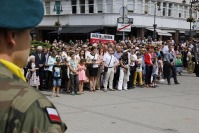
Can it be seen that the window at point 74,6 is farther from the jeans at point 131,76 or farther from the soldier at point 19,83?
the soldier at point 19,83

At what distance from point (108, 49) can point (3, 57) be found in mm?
13759

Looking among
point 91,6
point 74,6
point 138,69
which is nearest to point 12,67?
point 138,69

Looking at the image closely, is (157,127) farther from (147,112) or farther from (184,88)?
(184,88)

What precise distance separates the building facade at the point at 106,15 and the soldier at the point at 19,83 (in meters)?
42.1

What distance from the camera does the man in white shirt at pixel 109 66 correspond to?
14883mm

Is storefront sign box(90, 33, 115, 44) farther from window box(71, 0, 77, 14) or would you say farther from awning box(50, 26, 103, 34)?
window box(71, 0, 77, 14)

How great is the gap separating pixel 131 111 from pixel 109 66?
5.01 m

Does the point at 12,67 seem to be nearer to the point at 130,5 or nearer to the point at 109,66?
the point at 109,66

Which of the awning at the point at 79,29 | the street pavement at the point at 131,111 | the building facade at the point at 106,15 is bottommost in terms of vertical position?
the street pavement at the point at 131,111

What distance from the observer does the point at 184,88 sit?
16047 millimetres

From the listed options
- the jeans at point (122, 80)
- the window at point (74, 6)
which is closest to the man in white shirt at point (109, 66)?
the jeans at point (122, 80)

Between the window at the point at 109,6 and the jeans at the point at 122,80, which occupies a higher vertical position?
the window at the point at 109,6

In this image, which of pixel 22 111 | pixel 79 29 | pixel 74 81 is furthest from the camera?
pixel 79 29

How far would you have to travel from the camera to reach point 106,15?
45.5 meters
